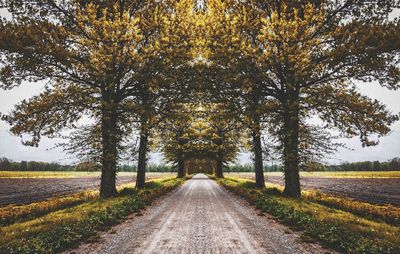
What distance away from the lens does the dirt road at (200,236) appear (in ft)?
26.6

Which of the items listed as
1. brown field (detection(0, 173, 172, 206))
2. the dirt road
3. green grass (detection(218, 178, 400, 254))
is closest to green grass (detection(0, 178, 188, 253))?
the dirt road

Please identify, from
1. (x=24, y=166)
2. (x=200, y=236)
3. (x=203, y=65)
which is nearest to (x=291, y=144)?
(x=203, y=65)

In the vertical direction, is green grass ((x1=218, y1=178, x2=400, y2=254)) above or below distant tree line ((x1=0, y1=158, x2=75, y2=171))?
below

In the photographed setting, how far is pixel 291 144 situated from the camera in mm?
17359

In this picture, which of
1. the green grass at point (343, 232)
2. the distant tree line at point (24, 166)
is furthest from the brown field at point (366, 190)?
the distant tree line at point (24, 166)

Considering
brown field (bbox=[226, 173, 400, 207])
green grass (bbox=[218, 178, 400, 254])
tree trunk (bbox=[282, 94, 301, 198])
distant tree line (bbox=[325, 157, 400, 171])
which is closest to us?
green grass (bbox=[218, 178, 400, 254])

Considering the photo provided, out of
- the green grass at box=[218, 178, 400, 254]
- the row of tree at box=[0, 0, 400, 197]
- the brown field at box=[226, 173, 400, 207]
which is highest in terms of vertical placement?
the row of tree at box=[0, 0, 400, 197]

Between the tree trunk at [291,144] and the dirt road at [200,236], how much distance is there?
513 centimetres

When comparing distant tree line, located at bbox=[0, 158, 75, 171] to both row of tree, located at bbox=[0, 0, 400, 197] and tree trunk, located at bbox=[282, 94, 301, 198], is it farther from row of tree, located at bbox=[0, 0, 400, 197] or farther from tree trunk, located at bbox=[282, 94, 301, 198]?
tree trunk, located at bbox=[282, 94, 301, 198]

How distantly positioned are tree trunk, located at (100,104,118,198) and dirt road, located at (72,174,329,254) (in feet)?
18.1

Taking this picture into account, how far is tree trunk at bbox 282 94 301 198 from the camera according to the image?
16841mm

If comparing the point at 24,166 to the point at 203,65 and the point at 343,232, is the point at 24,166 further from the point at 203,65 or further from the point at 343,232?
the point at 343,232

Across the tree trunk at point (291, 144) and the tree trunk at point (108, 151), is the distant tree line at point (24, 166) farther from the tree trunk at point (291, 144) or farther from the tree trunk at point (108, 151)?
the tree trunk at point (291, 144)

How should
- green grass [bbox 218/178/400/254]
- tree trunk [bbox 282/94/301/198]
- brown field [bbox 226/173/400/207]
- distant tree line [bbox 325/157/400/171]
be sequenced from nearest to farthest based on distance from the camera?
green grass [bbox 218/178/400/254] < tree trunk [bbox 282/94/301/198] < brown field [bbox 226/173/400/207] < distant tree line [bbox 325/157/400/171]
